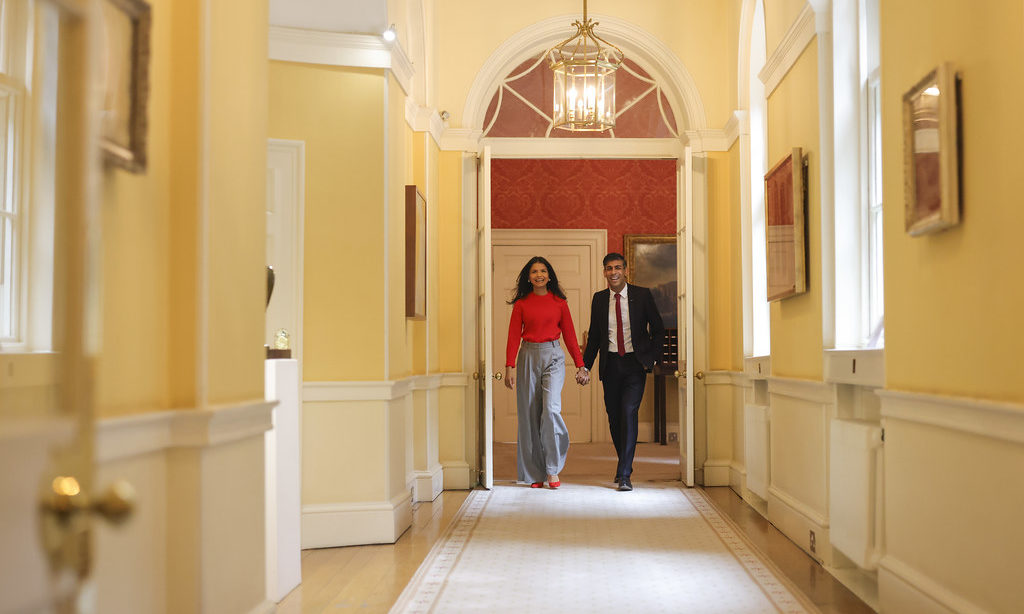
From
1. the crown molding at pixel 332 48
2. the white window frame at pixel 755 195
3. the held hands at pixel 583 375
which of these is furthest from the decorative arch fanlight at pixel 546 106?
the crown molding at pixel 332 48

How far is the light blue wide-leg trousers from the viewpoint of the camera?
720 cm

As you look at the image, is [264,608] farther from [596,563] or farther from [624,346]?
[624,346]

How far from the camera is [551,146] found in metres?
7.62

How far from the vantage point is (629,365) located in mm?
7219

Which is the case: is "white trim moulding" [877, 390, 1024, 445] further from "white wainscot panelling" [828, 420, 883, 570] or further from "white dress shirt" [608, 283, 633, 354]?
"white dress shirt" [608, 283, 633, 354]

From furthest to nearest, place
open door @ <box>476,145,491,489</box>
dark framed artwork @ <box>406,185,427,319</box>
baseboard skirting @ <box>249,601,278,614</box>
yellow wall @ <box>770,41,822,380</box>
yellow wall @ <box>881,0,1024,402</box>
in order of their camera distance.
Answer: open door @ <box>476,145,491,489</box> < dark framed artwork @ <box>406,185,427,319</box> < yellow wall @ <box>770,41,822,380</box> < baseboard skirting @ <box>249,601,278,614</box> < yellow wall @ <box>881,0,1024,402</box>

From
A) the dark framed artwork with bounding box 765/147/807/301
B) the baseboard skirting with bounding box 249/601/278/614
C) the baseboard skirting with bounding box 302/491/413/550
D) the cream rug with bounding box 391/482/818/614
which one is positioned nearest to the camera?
the baseboard skirting with bounding box 249/601/278/614

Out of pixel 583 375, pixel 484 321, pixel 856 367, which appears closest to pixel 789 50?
pixel 856 367

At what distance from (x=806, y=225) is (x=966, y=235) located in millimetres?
1946

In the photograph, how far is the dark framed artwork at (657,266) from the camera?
10453 mm

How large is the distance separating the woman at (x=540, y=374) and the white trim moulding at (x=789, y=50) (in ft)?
7.62

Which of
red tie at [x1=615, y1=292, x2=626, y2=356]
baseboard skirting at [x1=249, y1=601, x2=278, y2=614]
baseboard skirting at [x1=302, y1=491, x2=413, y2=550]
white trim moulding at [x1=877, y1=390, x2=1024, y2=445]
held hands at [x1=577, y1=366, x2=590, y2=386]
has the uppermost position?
red tie at [x1=615, y1=292, x2=626, y2=356]

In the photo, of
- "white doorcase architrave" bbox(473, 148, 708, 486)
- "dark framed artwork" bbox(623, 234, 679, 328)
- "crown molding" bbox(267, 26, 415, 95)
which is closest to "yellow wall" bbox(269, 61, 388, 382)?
"crown molding" bbox(267, 26, 415, 95)

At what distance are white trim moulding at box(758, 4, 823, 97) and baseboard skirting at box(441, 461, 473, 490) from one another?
334cm
